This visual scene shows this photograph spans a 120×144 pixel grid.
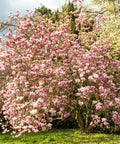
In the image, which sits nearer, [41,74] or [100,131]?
[41,74]

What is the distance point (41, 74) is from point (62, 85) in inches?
32.8

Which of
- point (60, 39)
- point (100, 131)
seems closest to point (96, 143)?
point (100, 131)

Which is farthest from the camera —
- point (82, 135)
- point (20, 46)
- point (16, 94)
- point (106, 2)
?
point (106, 2)

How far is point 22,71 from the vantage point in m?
6.22

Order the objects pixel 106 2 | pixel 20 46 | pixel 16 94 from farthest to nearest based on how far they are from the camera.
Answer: pixel 106 2 < pixel 20 46 < pixel 16 94

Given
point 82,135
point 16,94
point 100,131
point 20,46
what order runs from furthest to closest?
1. point 100,131
2. point 82,135
3. point 20,46
4. point 16,94

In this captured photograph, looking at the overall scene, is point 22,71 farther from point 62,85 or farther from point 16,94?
Result: point 62,85

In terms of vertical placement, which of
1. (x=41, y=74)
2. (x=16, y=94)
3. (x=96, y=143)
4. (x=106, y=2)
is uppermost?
(x=106, y=2)

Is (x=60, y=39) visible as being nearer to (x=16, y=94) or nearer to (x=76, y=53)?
(x=76, y=53)

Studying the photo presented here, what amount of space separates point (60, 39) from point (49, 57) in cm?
97

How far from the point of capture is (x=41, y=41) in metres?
6.89

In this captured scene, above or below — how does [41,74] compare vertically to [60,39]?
below

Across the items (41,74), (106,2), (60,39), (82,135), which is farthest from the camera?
(106,2)

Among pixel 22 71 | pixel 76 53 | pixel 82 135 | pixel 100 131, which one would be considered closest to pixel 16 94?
pixel 22 71
